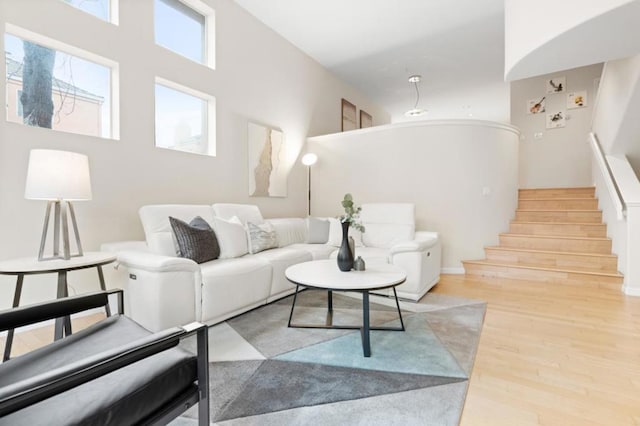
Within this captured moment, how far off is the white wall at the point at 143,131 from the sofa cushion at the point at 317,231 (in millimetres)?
827

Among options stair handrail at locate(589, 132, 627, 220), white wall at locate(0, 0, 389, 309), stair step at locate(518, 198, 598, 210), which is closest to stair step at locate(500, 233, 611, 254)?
stair handrail at locate(589, 132, 627, 220)

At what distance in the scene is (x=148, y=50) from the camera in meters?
3.10

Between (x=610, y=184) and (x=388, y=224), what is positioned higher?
(x=610, y=184)

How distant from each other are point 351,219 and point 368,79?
4675 millimetres

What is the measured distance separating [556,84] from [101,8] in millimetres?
7071

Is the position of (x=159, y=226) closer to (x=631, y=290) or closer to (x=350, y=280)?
(x=350, y=280)

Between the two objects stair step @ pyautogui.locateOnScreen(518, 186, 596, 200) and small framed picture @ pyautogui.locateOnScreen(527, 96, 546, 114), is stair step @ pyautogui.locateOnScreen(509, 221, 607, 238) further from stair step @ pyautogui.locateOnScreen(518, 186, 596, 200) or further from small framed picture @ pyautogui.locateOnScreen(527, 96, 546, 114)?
small framed picture @ pyautogui.locateOnScreen(527, 96, 546, 114)

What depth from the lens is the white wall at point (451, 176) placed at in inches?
173

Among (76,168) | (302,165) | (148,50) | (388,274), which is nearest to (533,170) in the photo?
(302,165)

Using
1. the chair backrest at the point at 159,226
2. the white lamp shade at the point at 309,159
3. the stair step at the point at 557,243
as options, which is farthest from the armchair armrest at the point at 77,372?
the stair step at the point at 557,243

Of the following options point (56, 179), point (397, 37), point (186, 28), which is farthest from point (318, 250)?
point (397, 37)

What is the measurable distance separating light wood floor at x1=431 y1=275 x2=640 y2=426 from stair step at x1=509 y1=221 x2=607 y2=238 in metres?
1.16

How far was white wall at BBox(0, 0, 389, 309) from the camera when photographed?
7.77 ft

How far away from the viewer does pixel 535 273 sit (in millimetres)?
4000
